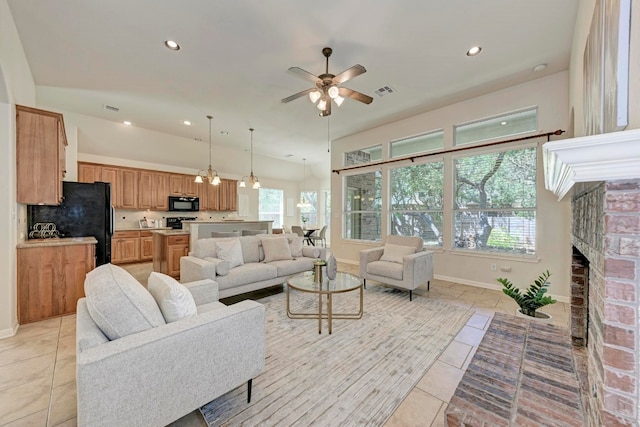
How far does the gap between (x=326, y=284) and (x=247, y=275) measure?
45.2 inches

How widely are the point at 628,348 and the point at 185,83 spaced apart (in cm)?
492

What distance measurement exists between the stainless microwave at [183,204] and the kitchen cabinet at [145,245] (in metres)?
0.88

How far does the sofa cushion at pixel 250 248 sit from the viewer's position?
4.00 metres

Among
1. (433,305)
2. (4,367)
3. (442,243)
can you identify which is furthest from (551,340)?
(4,367)

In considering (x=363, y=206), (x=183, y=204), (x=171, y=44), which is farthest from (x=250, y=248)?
(x=183, y=204)

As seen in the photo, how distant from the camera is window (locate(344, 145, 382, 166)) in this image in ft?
19.5

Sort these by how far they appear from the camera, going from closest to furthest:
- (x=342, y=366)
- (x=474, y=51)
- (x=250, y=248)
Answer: (x=342, y=366) < (x=474, y=51) < (x=250, y=248)

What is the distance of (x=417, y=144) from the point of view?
526 centimetres

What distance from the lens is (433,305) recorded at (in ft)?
11.4

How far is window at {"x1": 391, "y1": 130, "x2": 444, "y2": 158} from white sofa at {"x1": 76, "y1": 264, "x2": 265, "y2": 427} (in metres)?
4.59

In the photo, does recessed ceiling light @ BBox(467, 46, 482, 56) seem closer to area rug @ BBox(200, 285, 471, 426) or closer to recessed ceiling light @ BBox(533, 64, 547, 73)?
recessed ceiling light @ BBox(533, 64, 547, 73)

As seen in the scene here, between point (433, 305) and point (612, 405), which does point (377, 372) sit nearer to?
point (612, 405)

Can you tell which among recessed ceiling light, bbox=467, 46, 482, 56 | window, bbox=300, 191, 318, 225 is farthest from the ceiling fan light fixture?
window, bbox=300, 191, 318, 225

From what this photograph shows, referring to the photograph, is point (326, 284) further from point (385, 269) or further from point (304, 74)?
point (304, 74)
